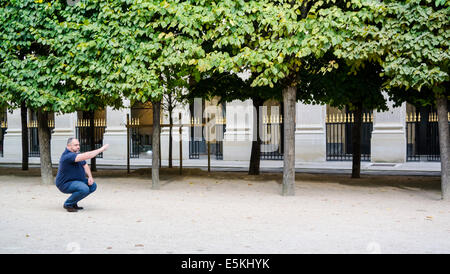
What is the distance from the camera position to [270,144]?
26.9 meters

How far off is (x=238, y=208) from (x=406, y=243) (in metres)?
4.23

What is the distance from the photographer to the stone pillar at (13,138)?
32656mm

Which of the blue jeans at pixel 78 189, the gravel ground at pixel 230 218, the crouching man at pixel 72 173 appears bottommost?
the gravel ground at pixel 230 218

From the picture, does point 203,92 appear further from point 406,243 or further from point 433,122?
point 433,122

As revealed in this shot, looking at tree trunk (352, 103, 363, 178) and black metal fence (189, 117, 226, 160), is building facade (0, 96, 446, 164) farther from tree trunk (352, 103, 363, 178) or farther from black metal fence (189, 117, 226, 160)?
tree trunk (352, 103, 363, 178)

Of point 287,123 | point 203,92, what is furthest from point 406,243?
point 203,92

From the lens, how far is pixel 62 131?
31.2 m

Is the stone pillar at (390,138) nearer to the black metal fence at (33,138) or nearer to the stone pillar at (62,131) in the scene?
the stone pillar at (62,131)

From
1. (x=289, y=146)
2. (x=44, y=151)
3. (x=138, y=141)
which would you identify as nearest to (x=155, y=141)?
(x=44, y=151)

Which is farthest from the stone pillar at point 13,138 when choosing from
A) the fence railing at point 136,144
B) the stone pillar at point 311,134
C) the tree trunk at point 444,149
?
the tree trunk at point 444,149

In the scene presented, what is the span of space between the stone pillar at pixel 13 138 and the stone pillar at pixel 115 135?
21.4 feet

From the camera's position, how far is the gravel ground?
7281 mm

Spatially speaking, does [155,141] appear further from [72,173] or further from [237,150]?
[237,150]

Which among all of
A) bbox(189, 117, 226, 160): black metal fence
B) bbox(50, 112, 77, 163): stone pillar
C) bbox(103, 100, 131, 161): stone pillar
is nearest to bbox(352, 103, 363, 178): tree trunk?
bbox(189, 117, 226, 160): black metal fence
